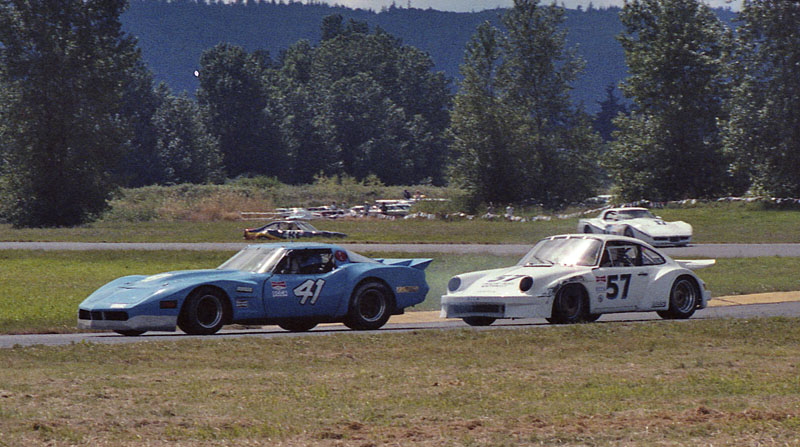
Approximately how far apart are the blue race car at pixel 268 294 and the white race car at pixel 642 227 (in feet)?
59.3

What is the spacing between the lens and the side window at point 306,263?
14953 millimetres

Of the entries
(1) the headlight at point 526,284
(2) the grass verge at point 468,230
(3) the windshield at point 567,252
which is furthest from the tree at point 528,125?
(1) the headlight at point 526,284

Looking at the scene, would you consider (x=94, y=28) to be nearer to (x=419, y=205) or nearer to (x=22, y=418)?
(x=419, y=205)

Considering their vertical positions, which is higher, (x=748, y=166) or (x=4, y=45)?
(x=4, y=45)

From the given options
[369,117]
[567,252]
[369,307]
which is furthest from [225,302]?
[369,117]

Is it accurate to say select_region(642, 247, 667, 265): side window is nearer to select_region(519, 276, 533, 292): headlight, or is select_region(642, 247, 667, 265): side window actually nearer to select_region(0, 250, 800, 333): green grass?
select_region(519, 276, 533, 292): headlight

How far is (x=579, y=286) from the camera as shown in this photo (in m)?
15.1

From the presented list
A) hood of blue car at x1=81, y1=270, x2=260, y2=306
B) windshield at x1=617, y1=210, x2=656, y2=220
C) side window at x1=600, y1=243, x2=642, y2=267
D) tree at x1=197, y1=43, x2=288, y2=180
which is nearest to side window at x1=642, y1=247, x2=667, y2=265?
side window at x1=600, y1=243, x2=642, y2=267

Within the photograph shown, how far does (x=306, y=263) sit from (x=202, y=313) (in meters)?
1.75

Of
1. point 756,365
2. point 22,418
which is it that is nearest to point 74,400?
point 22,418

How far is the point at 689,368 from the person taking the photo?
1054 centimetres

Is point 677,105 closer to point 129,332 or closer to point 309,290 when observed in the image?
point 309,290

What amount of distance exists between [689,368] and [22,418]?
625 centimetres

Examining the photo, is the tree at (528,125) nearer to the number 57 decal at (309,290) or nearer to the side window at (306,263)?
the side window at (306,263)
